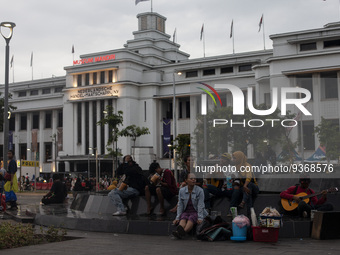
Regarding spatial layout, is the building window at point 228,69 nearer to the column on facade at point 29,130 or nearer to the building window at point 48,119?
the building window at point 48,119

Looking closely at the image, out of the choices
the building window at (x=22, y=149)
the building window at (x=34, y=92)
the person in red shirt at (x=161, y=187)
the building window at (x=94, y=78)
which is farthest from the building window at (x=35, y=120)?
the person in red shirt at (x=161, y=187)

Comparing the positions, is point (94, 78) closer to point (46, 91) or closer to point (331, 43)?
point (46, 91)

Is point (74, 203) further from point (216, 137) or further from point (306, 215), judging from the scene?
point (306, 215)

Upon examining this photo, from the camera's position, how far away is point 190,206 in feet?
35.0

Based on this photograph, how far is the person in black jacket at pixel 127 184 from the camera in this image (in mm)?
13320

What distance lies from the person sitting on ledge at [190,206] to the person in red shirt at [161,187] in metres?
2.07

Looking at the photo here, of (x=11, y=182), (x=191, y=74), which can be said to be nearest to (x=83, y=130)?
(x=191, y=74)

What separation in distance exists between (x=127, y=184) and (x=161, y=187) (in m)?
1.19

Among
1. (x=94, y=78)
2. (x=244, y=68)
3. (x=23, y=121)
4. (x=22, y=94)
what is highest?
(x=94, y=78)

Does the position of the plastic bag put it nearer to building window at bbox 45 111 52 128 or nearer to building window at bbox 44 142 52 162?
building window at bbox 44 142 52 162

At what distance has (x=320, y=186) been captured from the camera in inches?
556

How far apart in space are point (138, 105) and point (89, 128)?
780cm

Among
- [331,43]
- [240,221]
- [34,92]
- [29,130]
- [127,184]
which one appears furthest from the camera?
[34,92]

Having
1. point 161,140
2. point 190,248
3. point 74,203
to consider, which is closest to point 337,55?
point 161,140
